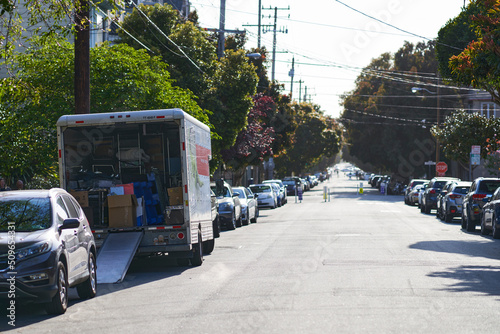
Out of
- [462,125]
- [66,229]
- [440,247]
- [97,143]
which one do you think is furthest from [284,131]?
[66,229]

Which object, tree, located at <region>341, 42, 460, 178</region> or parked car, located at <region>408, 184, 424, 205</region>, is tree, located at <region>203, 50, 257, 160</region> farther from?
tree, located at <region>341, 42, 460, 178</region>

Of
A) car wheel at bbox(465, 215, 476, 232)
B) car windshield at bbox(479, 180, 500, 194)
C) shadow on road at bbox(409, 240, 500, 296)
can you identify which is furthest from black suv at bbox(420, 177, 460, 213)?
shadow on road at bbox(409, 240, 500, 296)

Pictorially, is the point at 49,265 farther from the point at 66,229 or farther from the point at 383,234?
the point at 383,234

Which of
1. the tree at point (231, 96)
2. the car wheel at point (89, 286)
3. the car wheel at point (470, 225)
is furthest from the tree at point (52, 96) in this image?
the tree at point (231, 96)

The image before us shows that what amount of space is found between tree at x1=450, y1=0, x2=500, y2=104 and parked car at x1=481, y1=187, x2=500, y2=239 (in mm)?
→ 3533

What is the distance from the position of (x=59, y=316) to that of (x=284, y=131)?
131ft

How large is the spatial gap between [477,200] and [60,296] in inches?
701

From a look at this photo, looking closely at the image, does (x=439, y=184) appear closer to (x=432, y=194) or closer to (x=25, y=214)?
(x=432, y=194)

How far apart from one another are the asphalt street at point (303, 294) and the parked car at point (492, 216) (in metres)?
2.26

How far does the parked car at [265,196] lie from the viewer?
44.6 meters

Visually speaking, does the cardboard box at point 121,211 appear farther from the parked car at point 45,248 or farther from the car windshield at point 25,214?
the car windshield at point 25,214

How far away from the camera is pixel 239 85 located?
34.4 m

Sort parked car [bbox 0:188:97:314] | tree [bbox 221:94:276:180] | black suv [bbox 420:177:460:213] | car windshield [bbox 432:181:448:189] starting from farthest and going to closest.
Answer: tree [bbox 221:94:276:180], car windshield [bbox 432:181:448:189], black suv [bbox 420:177:460:213], parked car [bbox 0:188:97:314]

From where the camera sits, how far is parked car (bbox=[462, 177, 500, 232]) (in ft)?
80.4
